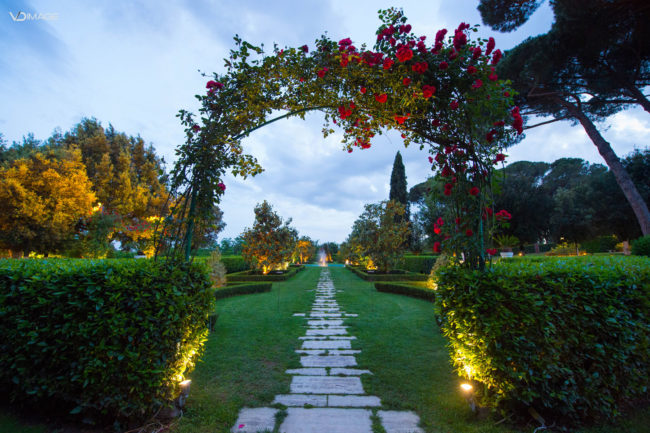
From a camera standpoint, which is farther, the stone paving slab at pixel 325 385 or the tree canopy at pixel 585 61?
the tree canopy at pixel 585 61

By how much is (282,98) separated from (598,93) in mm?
14736

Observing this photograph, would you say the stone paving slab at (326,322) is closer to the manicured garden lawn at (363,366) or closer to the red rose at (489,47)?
the manicured garden lawn at (363,366)

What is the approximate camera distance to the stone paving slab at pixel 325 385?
2.89 m

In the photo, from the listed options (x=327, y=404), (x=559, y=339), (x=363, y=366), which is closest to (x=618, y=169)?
(x=559, y=339)

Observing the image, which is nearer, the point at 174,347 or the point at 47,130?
the point at 174,347

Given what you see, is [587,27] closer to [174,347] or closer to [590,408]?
[590,408]

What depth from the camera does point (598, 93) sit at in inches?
431

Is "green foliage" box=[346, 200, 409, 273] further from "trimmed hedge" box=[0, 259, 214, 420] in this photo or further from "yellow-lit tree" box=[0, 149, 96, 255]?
"yellow-lit tree" box=[0, 149, 96, 255]

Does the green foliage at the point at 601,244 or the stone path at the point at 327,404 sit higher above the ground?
the green foliage at the point at 601,244

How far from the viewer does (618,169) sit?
11.0m

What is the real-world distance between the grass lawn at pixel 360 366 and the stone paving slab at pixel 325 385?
4.7 inches

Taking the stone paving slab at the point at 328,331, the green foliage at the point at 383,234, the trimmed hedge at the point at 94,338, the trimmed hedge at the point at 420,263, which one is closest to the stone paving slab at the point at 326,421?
the trimmed hedge at the point at 94,338

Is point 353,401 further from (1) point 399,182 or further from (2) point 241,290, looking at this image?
(1) point 399,182

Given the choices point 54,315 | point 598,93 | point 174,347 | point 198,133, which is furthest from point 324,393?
point 598,93
